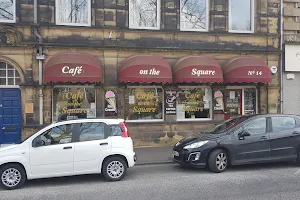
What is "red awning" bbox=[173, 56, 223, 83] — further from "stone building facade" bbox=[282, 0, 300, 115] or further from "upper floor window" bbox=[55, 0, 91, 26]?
"upper floor window" bbox=[55, 0, 91, 26]

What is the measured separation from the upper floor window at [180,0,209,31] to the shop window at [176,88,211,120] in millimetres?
2753

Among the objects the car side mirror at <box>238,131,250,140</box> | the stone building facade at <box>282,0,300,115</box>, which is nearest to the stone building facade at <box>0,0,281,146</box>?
the stone building facade at <box>282,0,300,115</box>

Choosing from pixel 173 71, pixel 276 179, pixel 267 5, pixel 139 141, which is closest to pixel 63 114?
pixel 139 141

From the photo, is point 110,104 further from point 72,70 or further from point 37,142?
point 37,142

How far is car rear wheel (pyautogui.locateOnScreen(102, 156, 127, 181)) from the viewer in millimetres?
7836

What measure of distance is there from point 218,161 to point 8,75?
8.51 meters

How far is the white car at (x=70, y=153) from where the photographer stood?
733 cm

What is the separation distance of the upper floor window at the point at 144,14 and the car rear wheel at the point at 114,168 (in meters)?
7.00

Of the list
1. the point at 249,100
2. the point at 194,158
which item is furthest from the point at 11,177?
the point at 249,100

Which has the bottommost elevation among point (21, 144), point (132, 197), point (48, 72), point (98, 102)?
point (132, 197)

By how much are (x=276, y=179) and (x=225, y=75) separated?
248 inches

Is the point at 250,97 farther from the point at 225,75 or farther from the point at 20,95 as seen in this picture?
the point at 20,95

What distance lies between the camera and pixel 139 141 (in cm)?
1289

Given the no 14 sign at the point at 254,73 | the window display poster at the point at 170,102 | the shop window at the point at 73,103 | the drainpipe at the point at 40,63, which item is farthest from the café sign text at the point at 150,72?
the no 14 sign at the point at 254,73
